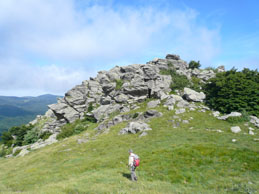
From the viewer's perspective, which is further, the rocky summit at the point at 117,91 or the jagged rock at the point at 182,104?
the rocky summit at the point at 117,91

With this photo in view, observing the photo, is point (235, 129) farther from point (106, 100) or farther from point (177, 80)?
point (106, 100)

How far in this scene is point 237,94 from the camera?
39344 mm

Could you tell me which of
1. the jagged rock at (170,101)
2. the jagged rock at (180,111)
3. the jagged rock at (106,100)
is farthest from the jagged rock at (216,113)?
the jagged rock at (106,100)

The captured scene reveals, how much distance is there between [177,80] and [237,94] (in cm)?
2264

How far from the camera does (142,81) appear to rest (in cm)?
5747

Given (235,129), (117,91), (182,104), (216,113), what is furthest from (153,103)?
(235,129)

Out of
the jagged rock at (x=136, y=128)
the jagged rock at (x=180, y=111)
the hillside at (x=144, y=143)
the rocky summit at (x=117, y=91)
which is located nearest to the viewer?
the hillside at (x=144, y=143)

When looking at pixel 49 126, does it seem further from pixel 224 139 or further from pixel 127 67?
pixel 224 139

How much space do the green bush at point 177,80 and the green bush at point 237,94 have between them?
1162cm

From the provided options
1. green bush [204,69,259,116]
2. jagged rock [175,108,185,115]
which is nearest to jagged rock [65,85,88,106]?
jagged rock [175,108,185,115]

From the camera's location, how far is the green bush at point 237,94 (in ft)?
121

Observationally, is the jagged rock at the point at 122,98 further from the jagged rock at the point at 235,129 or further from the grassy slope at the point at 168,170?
the jagged rock at the point at 235,129

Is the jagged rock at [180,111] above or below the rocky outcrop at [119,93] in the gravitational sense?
below

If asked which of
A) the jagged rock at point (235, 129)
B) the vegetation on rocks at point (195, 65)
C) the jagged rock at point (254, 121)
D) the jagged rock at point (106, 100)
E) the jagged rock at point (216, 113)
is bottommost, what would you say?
the jagged rock at point (235, 129)
